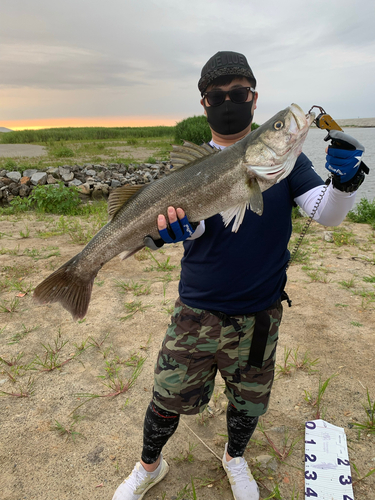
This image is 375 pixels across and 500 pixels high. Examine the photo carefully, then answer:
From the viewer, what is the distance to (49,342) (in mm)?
4070

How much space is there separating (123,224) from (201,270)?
2.16 ft

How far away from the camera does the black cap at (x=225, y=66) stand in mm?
2486

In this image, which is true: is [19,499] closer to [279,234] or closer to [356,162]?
[279,234]

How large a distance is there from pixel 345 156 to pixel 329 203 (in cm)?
31

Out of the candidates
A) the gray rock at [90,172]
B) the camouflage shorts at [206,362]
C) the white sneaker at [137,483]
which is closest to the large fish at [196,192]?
the camouflage shorts at [206,362]

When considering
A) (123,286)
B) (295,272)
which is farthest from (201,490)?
(295,272)

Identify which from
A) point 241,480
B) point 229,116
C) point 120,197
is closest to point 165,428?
point 241,480

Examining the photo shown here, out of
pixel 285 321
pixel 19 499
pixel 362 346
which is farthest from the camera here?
pixel 285 321

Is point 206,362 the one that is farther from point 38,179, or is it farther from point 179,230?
point 38,179

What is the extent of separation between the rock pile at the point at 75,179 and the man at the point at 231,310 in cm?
1117

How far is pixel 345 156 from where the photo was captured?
1.94 m

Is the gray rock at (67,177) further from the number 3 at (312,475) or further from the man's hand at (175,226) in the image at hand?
the number 3 at (312,475)

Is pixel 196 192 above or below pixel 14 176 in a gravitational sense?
above

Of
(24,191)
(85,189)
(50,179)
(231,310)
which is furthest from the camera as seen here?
(50,179)
